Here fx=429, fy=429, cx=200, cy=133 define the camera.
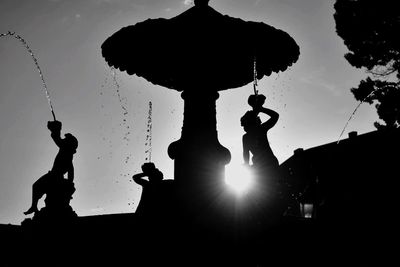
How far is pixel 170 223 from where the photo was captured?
218 inches

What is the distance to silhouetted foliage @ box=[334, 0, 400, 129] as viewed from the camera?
2020 centimetres

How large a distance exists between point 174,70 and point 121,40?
38.7 inches

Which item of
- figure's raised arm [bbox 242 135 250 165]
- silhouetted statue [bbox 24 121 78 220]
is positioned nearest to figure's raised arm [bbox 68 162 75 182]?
silhouetted statue [bbox 24 121 78 220]

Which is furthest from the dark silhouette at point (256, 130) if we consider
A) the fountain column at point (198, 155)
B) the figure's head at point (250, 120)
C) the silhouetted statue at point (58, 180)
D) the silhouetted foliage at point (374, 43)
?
the silhouetted foliage at point (374, 43)

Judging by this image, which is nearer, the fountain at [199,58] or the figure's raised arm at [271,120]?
the fountain at [199,58]

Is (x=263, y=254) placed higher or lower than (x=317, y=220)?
lower

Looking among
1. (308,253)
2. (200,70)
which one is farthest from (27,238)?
(308,253)

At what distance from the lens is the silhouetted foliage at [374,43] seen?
66.3ft

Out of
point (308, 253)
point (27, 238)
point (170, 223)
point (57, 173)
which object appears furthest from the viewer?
point (57, 173)

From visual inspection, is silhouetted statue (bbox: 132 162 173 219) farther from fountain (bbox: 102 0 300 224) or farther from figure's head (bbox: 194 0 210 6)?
figure's head (bbox: 194 0 210 6)

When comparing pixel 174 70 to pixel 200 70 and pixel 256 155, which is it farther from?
pixel 256 155

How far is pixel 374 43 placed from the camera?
21500mm

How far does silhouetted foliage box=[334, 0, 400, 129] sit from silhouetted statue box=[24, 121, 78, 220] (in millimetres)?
16224

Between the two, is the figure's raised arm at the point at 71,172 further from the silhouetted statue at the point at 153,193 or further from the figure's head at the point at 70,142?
the silhouetted statue at the point at 153,193
